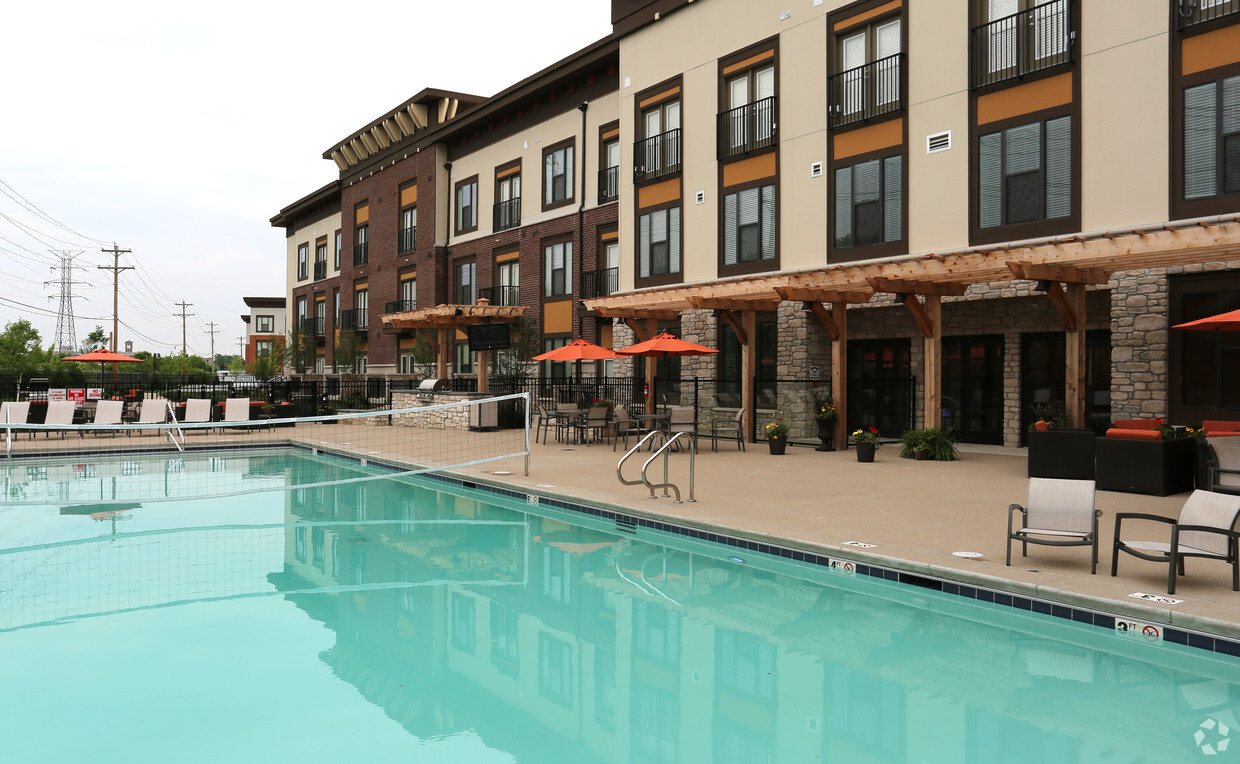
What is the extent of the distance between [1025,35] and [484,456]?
44.6ft

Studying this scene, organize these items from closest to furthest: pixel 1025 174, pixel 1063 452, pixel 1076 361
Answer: pixel 1063 452 < pixel 1076 361 < pixel 1025 174

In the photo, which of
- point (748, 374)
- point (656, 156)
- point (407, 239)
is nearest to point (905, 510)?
point (748, 374)

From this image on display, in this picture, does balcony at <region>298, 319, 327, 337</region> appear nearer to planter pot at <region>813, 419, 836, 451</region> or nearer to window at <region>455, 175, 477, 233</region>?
window at <region>455, 175, 477, 233</region>

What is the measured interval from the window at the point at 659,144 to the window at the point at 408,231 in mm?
15316

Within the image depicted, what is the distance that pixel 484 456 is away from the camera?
17109 millimetres

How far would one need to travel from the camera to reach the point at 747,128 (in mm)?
20516

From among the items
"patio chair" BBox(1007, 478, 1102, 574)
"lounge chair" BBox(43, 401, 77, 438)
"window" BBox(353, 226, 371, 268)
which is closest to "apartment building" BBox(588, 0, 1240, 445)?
"patio chair" BBox(1007, 478, 1102, 574)

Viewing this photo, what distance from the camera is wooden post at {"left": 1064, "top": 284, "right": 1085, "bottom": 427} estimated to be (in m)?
13.7

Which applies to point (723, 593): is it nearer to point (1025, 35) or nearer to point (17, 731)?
point (17, 731)

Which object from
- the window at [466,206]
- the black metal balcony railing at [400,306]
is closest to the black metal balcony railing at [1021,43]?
the window at [466,206]

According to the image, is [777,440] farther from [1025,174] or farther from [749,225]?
[1025,174]

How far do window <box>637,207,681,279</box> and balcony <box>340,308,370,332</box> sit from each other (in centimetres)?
2163

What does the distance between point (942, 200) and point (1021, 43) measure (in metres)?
3.16

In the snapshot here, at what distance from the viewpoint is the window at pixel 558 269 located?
27.3 metres
